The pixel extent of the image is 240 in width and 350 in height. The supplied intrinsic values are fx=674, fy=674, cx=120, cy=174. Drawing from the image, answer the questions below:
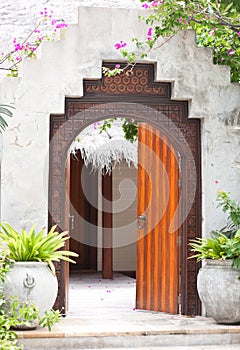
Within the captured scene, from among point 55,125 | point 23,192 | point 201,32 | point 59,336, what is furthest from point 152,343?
point 201,32

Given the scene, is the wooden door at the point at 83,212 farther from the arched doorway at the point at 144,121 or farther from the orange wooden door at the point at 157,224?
the arched doorway at the point at 144,121

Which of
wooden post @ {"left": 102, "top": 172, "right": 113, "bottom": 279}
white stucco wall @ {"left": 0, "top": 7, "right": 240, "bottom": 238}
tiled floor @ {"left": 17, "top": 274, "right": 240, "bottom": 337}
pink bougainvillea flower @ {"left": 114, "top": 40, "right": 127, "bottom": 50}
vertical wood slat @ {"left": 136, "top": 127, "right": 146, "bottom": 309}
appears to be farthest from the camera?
wooden post @ {"left": 102, "top": 172, "right": 113, "bottom": 279}

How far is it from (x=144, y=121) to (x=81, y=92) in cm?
73

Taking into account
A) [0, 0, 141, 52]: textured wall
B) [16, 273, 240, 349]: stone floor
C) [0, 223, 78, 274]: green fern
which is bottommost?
[16, 273, 240, 349]: stone floor

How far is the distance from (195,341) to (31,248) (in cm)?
161

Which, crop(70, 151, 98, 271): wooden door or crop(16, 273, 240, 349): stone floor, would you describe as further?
crop(70, 151, 98, 271): wooden door

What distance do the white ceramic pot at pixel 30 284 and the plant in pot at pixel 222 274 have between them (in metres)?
1.42

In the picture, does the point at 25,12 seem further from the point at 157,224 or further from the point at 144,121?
the point at 157,224

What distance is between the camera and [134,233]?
492 inches

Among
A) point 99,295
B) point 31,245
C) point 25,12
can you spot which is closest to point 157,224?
point 31,245

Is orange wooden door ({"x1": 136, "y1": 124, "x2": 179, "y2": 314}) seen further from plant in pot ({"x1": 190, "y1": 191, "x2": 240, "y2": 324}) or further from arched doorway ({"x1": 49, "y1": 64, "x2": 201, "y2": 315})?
plant in pot ({"x1": 190, "y1": 191, "x2": 240, "y2": 324})

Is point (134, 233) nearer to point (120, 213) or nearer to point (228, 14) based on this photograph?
point (120, 213)

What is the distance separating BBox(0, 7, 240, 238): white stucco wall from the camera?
634cm

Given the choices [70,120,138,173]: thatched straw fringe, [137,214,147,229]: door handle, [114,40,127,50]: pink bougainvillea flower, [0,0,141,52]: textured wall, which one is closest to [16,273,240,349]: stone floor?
[137,214,147,229]: door handle
